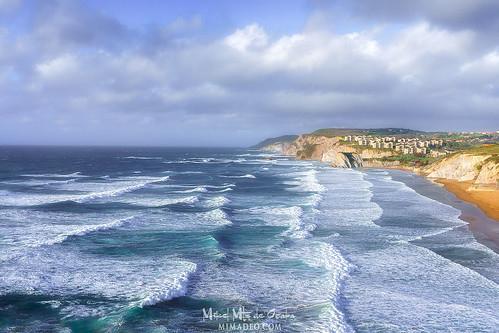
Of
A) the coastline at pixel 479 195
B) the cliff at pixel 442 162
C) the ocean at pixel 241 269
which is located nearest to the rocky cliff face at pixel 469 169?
the cliff at pixel 442 162

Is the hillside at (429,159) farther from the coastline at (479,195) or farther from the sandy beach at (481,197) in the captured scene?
the sandy beach at (481,197)

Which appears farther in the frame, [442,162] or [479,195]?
[442,162]

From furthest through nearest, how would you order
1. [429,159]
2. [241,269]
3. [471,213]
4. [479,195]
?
1. [429,159]
2. [479,195]
3. [471,213]
4. [241,269]

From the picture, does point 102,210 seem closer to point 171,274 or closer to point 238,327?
point 171,274

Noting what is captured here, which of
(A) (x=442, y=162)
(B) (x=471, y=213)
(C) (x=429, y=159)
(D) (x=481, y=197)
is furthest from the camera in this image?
(C) (x=429, y=159)

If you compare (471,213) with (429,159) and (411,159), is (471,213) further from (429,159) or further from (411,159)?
(411,159)

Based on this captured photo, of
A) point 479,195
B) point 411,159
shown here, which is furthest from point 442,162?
point 479,195

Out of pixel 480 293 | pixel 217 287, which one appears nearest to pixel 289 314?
pixel 217 287
